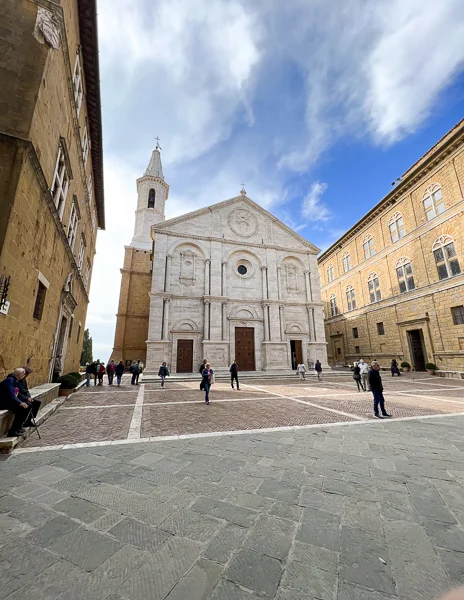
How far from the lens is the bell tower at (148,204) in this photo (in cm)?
3353

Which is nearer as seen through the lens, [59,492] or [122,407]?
[59,492]

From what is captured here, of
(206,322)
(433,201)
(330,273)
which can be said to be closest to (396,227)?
(433,201)

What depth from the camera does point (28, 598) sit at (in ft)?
5.54

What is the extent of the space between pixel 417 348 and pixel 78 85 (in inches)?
1131

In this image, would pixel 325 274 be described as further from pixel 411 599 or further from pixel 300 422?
pixel 411 599

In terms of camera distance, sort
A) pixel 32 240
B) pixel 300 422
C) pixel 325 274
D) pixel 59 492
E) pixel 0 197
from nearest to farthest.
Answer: pixel 59 492 < pixel 0 197 < pixel 300 422 < pixel 32 240 < pixel 325 274

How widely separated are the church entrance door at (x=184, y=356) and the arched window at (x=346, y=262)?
2114cm

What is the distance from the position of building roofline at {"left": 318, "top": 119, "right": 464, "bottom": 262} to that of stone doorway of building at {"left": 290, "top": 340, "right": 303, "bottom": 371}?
15.5 m

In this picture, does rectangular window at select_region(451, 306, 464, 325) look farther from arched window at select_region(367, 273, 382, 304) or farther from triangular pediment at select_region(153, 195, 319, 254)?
triangular pediment at select_region(153, 195, 319, 254)

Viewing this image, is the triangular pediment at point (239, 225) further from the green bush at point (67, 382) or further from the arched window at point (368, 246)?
the green bush at point (67, 382)

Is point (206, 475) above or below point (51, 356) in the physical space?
below

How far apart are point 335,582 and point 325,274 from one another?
36722mm

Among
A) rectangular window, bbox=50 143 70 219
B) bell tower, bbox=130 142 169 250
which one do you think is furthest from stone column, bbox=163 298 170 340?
bell tower, bbox=130 142 169 250

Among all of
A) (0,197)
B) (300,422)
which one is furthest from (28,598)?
(0,197)
